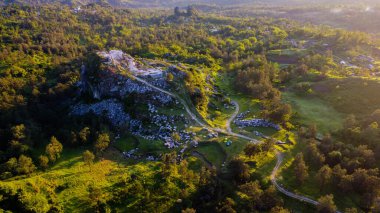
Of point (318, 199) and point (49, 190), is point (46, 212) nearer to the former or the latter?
point (49, 190)

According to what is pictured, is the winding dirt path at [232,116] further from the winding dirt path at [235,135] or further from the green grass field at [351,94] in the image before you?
the green grass field at [351,94]

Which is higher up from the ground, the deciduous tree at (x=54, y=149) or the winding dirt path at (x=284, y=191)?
the deciduous tree at (x=54, y=149)

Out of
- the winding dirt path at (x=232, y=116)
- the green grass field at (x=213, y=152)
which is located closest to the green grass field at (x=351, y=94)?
the winding dirt path at (x=232, y=116)

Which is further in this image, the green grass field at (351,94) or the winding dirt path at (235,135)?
the green grass field at (351,94)

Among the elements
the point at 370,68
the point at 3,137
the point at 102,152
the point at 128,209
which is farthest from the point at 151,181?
the point at 370,68

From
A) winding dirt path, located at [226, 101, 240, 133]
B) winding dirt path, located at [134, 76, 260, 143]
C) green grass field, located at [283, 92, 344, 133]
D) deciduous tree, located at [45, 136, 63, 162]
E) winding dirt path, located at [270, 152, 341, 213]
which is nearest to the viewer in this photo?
winding dirt path, located at [270, 152, 341, 213]

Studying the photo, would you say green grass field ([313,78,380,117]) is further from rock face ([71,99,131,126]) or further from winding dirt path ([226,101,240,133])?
rock face ([71,99,131,126])

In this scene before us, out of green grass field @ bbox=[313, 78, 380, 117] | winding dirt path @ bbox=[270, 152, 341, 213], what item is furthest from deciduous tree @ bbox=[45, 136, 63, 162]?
green grass field @ bbox=[313, 78, 380, 117]

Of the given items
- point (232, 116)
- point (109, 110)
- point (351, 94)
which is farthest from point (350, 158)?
point (109, 110)
